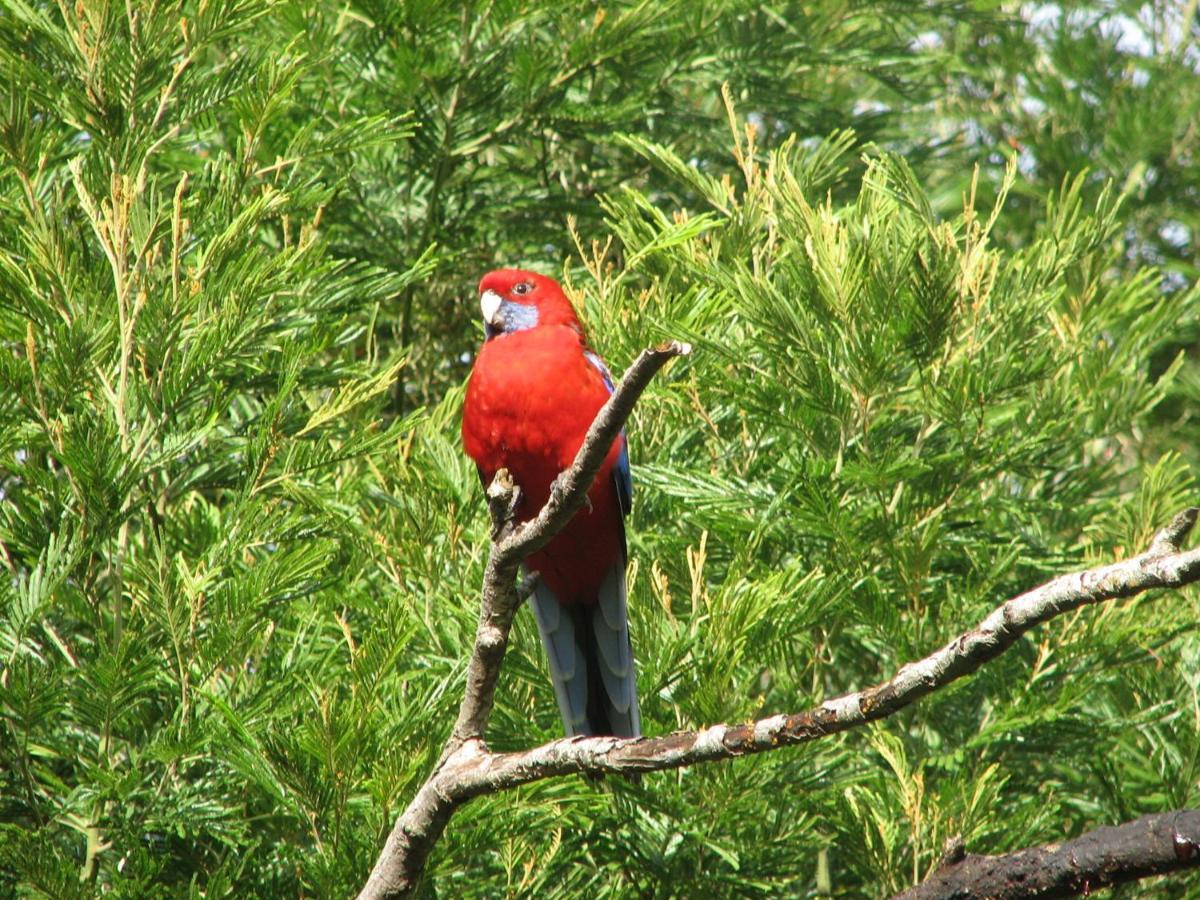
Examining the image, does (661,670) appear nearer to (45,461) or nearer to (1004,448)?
(1004,448)

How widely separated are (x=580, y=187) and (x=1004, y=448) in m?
2.38

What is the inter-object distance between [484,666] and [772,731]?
0.74 meters

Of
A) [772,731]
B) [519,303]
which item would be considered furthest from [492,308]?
[772,731]

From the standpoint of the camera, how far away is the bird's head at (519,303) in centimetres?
396

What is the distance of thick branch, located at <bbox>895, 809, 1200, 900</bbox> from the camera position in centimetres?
221

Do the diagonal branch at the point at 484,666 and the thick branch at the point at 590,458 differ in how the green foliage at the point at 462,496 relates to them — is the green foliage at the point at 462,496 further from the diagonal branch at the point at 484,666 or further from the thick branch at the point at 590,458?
the thick branch at the point at 590,458

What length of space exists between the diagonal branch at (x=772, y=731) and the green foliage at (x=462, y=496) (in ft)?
1.52

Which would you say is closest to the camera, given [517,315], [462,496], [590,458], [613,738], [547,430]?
[613,738]

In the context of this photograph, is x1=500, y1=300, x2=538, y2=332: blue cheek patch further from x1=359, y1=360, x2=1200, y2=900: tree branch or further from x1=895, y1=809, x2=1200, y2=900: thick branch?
x1=895, y1=809, x2=1200, y2=900: thick branch

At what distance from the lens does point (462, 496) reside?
4090mm

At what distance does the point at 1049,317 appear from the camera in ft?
14.4

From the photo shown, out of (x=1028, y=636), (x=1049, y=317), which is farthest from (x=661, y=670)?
(x=1049, y=317)

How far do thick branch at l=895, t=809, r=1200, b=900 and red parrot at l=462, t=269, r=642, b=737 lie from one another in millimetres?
1165

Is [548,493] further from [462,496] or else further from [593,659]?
[462,496]
